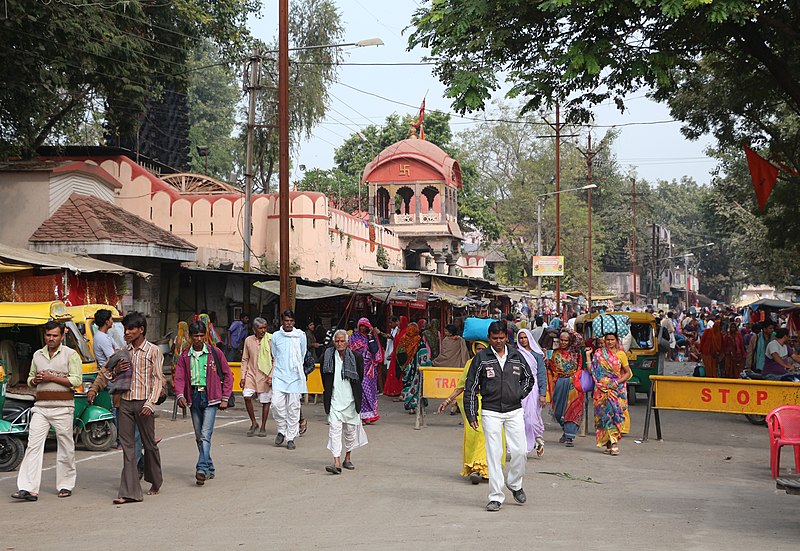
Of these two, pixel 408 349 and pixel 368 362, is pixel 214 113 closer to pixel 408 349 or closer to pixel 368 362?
pixel 408 349

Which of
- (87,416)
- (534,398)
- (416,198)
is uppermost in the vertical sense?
(416,198)

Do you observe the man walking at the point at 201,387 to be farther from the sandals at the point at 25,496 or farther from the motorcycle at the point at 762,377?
the motorcycle at the point at 762,377

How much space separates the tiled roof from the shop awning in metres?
1.20

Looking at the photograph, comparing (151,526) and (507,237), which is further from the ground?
(507,237)

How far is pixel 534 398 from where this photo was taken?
11703mm

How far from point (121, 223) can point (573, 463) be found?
521 inches

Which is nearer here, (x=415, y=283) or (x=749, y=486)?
(x=749, y=486)

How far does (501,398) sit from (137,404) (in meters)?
3.50

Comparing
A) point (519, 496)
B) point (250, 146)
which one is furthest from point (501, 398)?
point (250, 146)

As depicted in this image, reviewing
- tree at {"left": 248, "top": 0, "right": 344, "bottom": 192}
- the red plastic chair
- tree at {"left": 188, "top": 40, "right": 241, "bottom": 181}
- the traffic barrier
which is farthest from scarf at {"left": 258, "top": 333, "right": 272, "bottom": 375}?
tree at {"left": 188, "top": 40, "right": 241, "bottom": 181}

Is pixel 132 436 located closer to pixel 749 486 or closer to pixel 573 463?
pixel 573 463

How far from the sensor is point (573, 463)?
11773mm

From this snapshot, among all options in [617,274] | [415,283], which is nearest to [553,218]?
[617,274]

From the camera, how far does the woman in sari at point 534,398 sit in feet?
37.6
